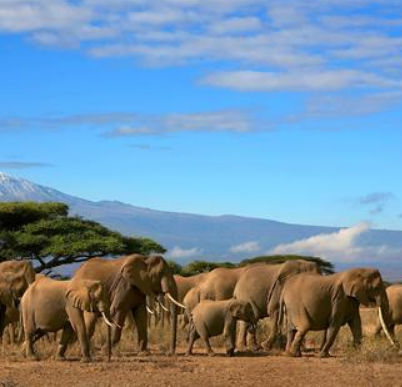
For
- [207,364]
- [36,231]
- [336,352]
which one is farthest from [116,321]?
[36,231]

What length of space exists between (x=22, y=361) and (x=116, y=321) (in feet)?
7.89

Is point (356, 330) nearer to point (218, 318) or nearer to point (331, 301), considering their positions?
point (331, 301)

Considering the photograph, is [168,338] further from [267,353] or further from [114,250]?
[114,250]

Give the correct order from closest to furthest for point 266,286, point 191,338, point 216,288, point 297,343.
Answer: point 297,343
point 191,338
point 266,286
point 216,288

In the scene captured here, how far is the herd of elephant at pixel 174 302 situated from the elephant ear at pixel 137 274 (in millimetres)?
19

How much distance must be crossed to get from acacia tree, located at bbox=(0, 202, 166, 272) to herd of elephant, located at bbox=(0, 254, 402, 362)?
2291 cm

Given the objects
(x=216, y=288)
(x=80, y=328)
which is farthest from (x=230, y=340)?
(x=216, y=288)

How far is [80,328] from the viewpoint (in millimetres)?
19375

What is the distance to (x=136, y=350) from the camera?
23.0 metres

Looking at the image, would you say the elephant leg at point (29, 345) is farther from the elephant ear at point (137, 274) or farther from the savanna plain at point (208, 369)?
the elephant ear at point (137, 274)

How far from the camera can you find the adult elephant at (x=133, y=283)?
869 inches

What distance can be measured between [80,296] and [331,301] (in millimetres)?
4789

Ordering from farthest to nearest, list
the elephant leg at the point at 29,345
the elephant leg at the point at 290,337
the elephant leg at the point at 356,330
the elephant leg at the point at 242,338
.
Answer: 1. the elephant leg at the point at 242,338
2. the elephant leg at the point at 290,337
3. the elephant leg at the point at 356,330
4. the elephant leg at the point at 29,345

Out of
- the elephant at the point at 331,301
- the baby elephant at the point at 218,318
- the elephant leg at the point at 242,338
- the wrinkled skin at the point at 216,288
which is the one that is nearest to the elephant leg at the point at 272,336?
the elephant leg at the point at 242,338
